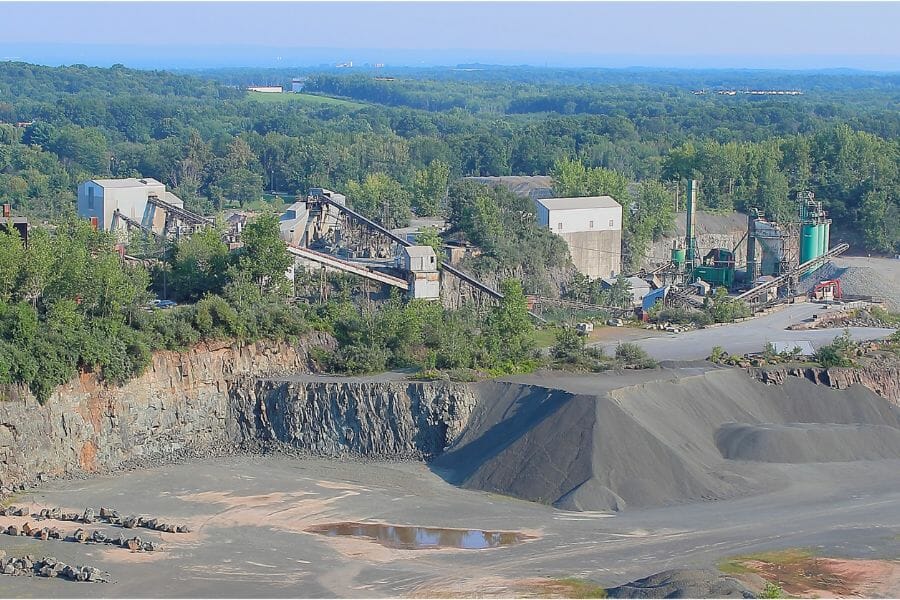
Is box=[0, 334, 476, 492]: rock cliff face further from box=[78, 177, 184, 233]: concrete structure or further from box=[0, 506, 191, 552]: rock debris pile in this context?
box=[78, 177, 184, 233]: concrete structure

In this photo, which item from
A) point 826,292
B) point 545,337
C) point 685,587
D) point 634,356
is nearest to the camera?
point 685,587

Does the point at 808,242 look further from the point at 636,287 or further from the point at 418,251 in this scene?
the point at 418,251

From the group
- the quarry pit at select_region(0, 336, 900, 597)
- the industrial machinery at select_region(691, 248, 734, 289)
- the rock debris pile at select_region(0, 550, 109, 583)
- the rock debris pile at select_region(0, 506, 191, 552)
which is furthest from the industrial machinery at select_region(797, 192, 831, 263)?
the rock debris pile at select_region(0, 550, 109, 583)

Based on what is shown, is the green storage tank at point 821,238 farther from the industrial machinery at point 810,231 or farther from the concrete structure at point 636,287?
the concrete structure at point 636,287

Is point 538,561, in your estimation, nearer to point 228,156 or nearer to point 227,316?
point 227,316

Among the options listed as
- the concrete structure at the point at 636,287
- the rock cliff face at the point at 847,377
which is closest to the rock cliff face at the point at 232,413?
the rock cliff face at the point at 847,377

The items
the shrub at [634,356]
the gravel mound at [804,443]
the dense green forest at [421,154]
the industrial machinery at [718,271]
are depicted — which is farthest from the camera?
the dense green forest at [421,154]

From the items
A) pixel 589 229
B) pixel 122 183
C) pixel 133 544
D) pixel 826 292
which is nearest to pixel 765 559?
pixel 133 544
